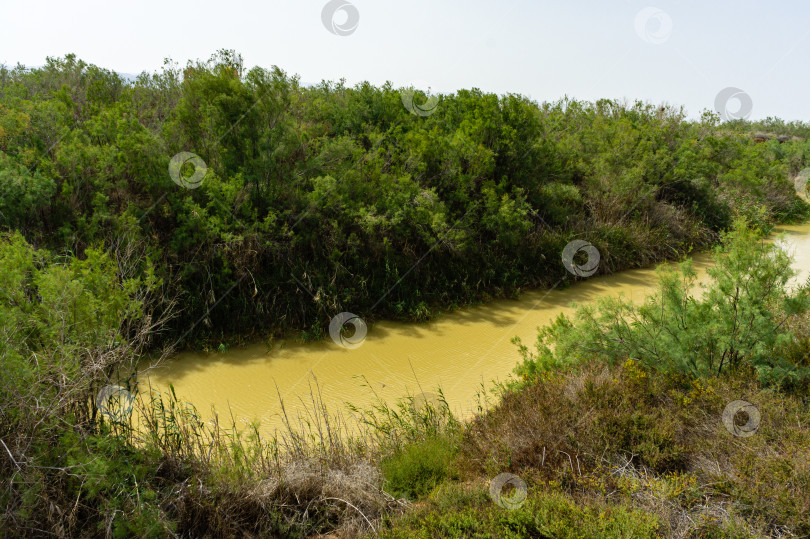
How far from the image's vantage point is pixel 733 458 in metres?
3.47

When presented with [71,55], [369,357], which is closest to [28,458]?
[369,357]

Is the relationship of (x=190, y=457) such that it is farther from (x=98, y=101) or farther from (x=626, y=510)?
(x=98, y=101)

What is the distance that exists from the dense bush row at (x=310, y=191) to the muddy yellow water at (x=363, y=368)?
1.68 ft

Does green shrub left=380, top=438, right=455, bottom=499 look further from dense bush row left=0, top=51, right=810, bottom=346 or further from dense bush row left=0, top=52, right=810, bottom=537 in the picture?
dense bush row left=0, top=51, right=810, bottom=346

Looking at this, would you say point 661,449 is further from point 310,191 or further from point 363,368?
point 310,191

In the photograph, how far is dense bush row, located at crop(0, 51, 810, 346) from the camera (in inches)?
287

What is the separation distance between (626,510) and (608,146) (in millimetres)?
11266

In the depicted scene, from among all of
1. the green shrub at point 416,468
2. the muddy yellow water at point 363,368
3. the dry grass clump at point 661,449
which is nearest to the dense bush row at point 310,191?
the muddy yellow water at point 363,368

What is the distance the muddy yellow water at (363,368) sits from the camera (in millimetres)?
6066

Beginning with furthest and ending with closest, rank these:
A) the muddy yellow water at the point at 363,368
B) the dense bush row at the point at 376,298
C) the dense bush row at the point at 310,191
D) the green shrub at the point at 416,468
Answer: the dense bush row at the point at 310,191
the muddy yellow water at the point at 363,368
the green shrub at the point at 416,468
the dense bush row at the point at 376,298

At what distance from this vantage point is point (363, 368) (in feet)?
22.7

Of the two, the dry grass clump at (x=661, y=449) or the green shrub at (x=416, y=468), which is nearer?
the dry grass clump at (x=661, y=449)

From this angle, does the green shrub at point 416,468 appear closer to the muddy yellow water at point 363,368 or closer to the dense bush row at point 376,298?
the dense bush row at point 376,298

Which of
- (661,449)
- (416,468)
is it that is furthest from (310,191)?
(661,449)
